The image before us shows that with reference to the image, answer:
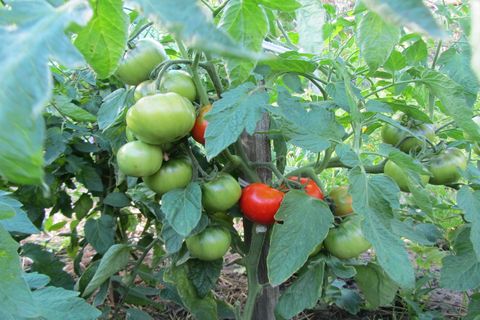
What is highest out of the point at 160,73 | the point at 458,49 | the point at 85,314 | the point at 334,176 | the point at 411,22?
the point at 411,22

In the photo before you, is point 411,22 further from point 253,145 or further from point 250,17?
point 253,145

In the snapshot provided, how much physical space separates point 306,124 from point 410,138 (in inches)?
14.9

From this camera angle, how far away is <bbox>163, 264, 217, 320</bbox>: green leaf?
100 centimetres

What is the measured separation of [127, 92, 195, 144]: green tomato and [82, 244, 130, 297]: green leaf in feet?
1.23

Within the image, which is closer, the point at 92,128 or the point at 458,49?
the point at 458,49

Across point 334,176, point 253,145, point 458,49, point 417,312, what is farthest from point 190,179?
point 334,176

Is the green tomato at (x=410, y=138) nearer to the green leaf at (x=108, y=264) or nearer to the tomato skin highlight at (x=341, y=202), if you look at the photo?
the tomato skin highlight at (x=341, y=202)

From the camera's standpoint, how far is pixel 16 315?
22.8 inches

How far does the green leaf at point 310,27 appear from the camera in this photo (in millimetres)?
492

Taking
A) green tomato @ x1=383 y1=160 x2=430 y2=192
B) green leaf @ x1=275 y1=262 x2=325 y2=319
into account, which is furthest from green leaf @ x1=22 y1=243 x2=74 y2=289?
green tomato @ x1=383 y1=160 x2=430 y2=192

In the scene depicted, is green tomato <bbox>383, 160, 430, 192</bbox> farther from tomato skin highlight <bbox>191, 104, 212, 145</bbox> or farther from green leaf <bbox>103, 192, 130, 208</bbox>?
green leaf <bbox>103, 192, 130, 208</bbox>

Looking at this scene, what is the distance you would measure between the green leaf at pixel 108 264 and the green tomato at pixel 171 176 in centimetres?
26

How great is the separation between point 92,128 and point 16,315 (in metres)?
0.95

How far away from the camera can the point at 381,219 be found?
0.74 m
